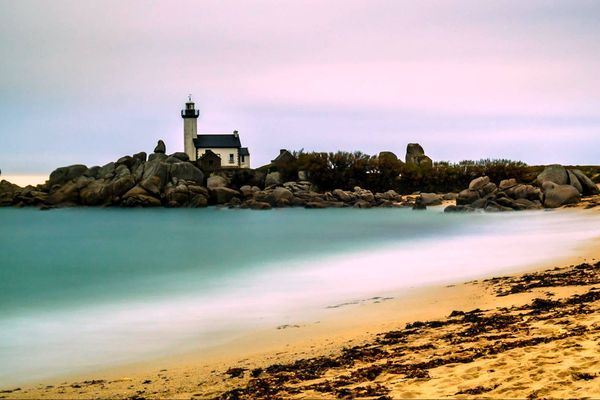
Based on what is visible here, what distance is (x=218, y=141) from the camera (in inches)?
2559

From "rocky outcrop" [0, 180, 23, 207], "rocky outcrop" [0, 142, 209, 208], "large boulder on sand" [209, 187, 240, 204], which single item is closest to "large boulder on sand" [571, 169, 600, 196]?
"large boulder on sand" [209, 187, 240, 204]

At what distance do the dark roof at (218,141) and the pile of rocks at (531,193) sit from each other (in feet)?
91.0

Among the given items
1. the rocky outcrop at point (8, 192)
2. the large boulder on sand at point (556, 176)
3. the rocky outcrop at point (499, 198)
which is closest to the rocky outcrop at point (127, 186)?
the rocky outcrop at point (8, 192)

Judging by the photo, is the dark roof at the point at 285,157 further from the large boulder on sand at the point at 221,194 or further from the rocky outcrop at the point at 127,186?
the large boulder on sand at the point at 221,194

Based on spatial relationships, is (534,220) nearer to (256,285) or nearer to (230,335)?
(256,285)

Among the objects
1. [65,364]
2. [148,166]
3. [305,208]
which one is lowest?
→ [65,364]

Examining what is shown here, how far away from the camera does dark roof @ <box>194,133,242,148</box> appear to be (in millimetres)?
64625

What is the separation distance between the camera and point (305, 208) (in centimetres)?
4778

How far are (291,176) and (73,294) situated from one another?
4236 centimetres

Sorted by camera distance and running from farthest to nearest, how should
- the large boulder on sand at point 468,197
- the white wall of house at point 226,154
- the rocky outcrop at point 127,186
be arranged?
the white wall of house at point 226,154 < the rocky outcrop at point 127,186 < the large boulder on sand at point 468,197

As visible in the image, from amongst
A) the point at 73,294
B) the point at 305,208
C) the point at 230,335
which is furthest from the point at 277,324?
the point at 305,208

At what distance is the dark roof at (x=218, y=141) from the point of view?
212 feet

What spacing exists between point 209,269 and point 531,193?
25.3m

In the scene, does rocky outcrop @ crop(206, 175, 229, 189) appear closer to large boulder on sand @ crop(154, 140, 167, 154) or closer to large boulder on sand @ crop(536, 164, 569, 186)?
large boulder on sand @ crop(154, 140, 167, 154)
